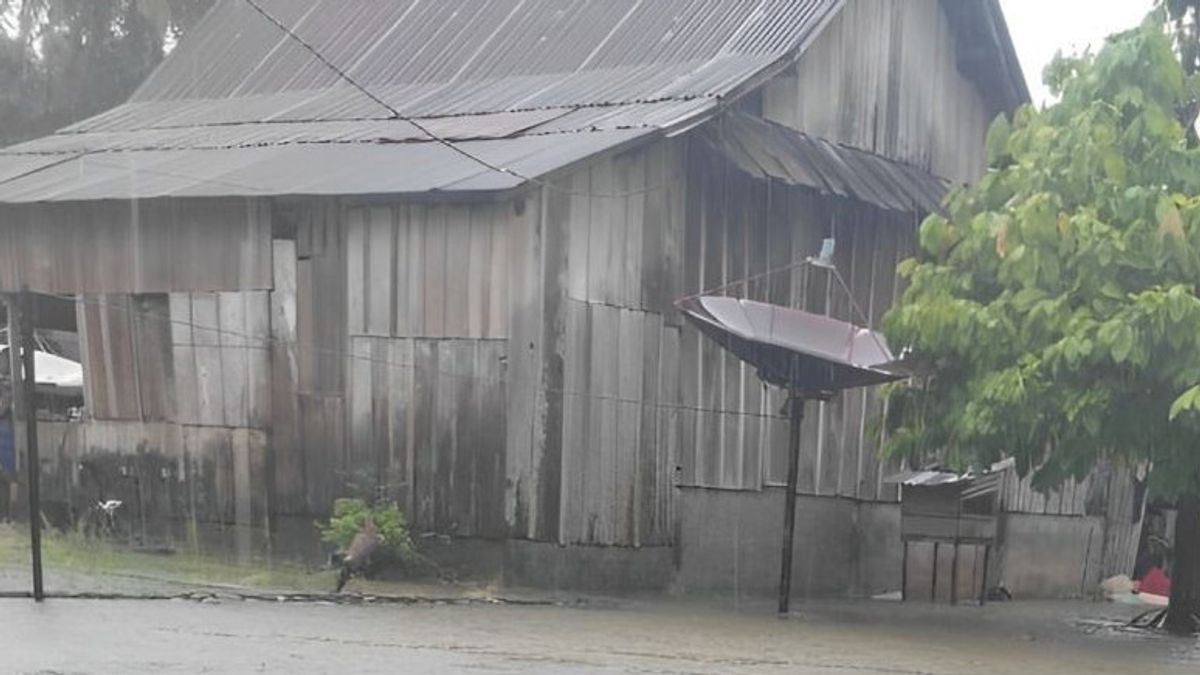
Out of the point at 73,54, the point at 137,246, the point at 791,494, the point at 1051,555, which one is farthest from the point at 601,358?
the point at 73,54

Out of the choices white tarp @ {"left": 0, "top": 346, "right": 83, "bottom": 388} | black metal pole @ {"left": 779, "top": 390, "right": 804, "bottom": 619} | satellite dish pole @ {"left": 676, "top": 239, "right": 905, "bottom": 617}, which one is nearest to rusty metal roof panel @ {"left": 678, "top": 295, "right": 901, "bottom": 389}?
satellite dish pole @ {"left": 676, "top": 239, "right": 905, "bottom": 617}

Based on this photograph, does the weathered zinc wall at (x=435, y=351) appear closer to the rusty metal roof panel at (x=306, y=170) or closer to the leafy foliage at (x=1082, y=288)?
the rusty metal roof panel at (x=306, y=170)

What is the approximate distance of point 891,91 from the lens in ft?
58.4

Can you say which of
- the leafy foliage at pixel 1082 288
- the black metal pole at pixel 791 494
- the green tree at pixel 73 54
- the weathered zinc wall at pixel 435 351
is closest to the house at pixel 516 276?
the weathered zinc wall at pixel 435 351

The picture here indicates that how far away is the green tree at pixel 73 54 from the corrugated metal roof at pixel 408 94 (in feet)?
37.2

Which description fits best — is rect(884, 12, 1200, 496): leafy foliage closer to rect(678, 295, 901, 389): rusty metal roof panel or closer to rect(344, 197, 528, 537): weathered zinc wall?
rect(678, 295, 901, 389): rusty metal roof panel

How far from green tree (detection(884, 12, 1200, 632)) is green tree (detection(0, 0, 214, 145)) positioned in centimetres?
2358

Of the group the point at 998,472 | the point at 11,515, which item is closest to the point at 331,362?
the point at 11,515

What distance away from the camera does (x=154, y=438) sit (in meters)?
14.5

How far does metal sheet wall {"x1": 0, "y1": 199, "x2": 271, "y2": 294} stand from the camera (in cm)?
1374

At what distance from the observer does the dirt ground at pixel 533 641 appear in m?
8.34

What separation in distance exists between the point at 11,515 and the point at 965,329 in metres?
10.7

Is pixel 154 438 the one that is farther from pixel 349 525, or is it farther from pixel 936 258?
pixel 936 258

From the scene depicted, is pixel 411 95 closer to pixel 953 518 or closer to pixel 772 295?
pixel 772 295
